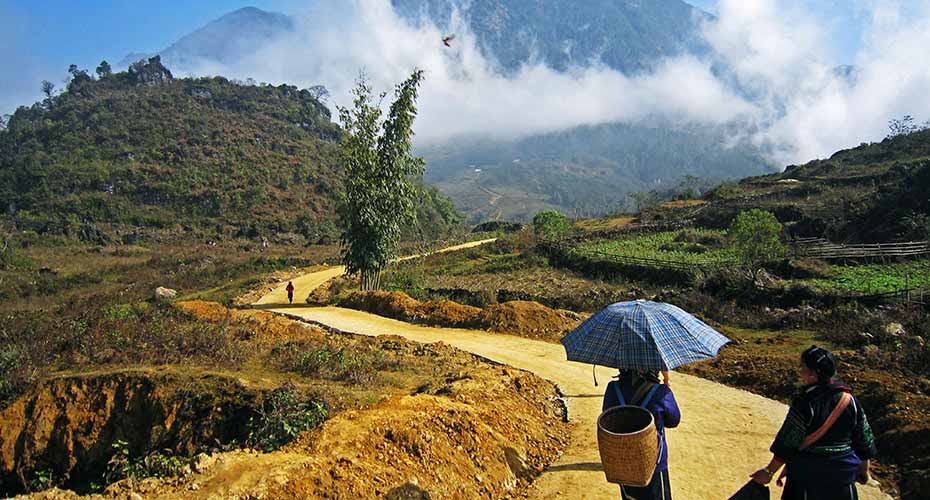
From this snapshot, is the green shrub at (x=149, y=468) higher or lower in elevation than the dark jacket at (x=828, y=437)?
lower

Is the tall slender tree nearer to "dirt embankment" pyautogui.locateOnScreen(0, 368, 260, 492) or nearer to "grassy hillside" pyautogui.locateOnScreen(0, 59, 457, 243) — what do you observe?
"dirt embankment" pyautogui.locateOnScreen(0, 368, 260, 492)

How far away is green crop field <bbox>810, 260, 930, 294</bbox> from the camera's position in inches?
730

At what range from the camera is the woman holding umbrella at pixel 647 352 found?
180 inches

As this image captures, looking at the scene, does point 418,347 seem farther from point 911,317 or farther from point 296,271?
point 296,271

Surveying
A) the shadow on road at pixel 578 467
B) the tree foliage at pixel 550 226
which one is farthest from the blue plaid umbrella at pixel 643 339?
the tree foliage at pixel 550 226

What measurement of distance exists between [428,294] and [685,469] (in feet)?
58.7

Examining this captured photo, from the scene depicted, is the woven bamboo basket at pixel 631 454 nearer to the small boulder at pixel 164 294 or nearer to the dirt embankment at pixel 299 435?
the dirt embankment at pixel 299 435

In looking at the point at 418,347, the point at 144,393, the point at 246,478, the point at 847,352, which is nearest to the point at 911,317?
the point at 847,352

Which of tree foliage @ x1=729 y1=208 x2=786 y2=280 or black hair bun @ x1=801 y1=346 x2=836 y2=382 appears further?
tree foliage @ x1=729 y1=208 x2=786 y2=280

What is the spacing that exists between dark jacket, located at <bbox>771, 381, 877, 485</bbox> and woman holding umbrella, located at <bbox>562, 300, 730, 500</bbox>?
833mm

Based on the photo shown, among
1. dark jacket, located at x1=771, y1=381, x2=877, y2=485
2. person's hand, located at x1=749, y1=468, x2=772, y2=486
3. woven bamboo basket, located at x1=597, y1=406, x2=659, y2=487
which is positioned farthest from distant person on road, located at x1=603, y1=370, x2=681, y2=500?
dark jacket, located at x1=771, y1=381, x2=877, y2=485

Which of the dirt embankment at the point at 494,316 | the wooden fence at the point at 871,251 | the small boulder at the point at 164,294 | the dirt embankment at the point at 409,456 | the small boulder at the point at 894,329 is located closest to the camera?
the dirt embankment at the point at 409,456

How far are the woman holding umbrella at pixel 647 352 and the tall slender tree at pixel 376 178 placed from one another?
19294 mm

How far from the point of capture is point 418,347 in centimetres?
1252
